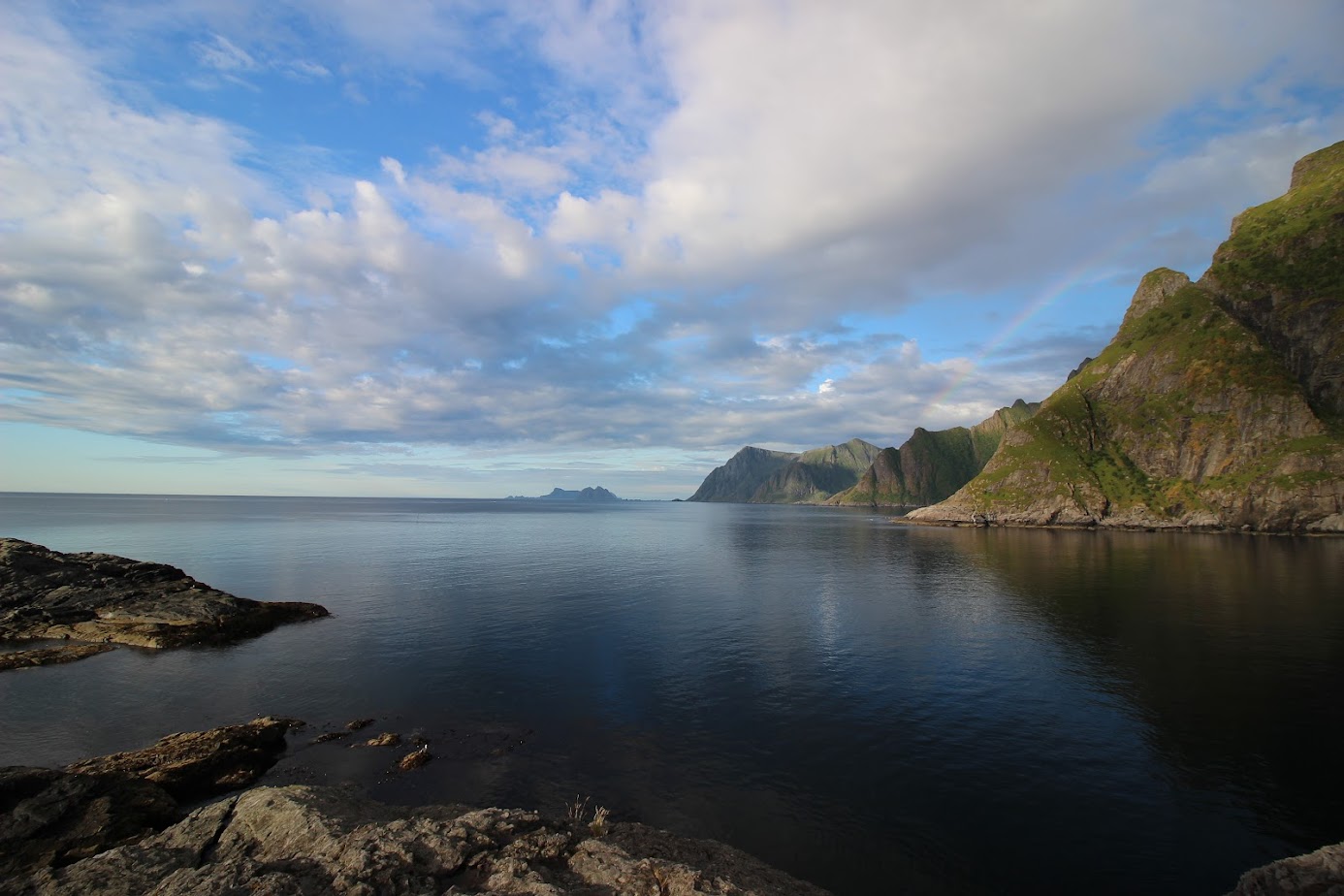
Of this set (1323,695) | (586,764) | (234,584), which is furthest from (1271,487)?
(234,584)

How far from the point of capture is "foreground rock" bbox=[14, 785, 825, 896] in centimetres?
1574

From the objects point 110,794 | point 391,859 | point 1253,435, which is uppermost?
point 1253,435

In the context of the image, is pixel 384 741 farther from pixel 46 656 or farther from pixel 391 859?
pixel 46 656

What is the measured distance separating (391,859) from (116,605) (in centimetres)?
6344

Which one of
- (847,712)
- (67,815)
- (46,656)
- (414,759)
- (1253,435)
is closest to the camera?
(67,815)

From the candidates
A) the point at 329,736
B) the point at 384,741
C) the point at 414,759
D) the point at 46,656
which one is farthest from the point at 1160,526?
the point at 46,656

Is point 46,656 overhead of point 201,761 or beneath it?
overhead

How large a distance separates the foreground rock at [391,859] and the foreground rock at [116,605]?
4269 cm

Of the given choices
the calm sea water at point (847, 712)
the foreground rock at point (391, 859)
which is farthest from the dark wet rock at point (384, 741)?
the foreground rock at point (391, 859)

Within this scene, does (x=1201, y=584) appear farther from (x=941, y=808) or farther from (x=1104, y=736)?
(x=941, y=808)

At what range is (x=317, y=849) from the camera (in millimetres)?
17312

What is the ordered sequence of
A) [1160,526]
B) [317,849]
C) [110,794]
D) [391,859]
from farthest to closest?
[1160,526] → [110,794] → [317,849] → [391,859]

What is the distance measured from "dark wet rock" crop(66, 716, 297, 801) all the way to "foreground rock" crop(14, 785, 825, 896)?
341 inches

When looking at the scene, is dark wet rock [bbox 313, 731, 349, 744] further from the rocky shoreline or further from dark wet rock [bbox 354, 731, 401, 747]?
the rocky shoreline
